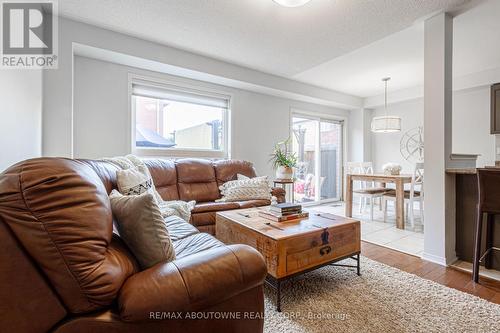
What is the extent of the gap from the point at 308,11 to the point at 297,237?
207 cm

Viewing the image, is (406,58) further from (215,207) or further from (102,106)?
(102,106)

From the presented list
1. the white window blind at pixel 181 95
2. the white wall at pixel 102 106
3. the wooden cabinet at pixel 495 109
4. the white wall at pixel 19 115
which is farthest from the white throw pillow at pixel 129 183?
the wooden cabinet at pixel 495 109

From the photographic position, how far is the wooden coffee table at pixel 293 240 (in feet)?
5.05

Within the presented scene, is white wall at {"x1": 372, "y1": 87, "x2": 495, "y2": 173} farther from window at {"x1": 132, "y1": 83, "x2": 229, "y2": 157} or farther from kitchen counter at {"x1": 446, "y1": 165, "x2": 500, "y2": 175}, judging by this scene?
window at {"x1": 132, "y1": 83, "x2": 229, "y2": 157}

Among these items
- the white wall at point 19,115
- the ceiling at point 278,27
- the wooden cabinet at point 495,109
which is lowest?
the white wall at point 19,115

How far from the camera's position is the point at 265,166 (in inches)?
168

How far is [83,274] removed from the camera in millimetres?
679

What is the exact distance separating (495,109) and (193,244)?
4.74 metres

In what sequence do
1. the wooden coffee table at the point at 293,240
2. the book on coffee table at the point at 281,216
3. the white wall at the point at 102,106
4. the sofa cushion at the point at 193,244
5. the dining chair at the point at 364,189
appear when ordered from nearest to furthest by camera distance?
the sofa cushion at the point at 193,244
the wooden coffee table at the point at 293,240
the book on coffee table at the point at 281,216
the white wall at the point at 102,106
the dining chair at the point at 364,189

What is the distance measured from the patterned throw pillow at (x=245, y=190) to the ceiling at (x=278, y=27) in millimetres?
1703

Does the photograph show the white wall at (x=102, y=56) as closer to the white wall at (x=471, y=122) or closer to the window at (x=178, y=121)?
the window at (x=178, y=121)

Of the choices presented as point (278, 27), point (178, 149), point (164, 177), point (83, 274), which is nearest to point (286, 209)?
point (83, 274)

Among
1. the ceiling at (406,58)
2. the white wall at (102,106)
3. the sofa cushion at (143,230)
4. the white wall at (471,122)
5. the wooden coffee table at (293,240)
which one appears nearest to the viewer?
the sofa cushion at (143,230)

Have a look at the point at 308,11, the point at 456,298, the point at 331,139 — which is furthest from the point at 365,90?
the point at 456,298
